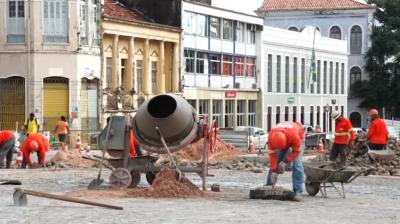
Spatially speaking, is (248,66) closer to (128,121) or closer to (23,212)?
(128,121)

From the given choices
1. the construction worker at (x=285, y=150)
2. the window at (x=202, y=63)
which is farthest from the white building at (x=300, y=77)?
the construction worker at (x=285, y=150)

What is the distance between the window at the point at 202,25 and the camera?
209 ft

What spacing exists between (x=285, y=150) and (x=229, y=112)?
168 ft

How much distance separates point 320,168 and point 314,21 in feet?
232

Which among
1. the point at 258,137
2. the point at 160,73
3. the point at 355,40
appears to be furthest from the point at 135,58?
the point at 355,40

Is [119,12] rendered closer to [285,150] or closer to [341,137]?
[341,137]

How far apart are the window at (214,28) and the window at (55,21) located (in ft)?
61.6

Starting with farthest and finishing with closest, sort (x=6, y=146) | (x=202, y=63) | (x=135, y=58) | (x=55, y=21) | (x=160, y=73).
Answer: (x=202, y=63) < (x=160, y=73) < (x=135, y=58) < (x=55, y=21) < (x=6, y=146)

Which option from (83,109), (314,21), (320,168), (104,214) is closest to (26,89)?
(83,109)

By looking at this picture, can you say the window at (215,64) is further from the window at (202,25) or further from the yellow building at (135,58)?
the yellow building at (135,58)

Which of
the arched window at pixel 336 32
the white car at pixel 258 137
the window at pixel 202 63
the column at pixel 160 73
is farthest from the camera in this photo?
the arched window at pixel 336 32

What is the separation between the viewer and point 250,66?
71688 mm

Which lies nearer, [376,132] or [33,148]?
[376,132]

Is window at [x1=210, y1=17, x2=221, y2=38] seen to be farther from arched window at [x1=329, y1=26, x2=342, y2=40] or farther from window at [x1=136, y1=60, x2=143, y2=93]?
arched window at [x1=329, y1=26, x2=342, y2=40]
